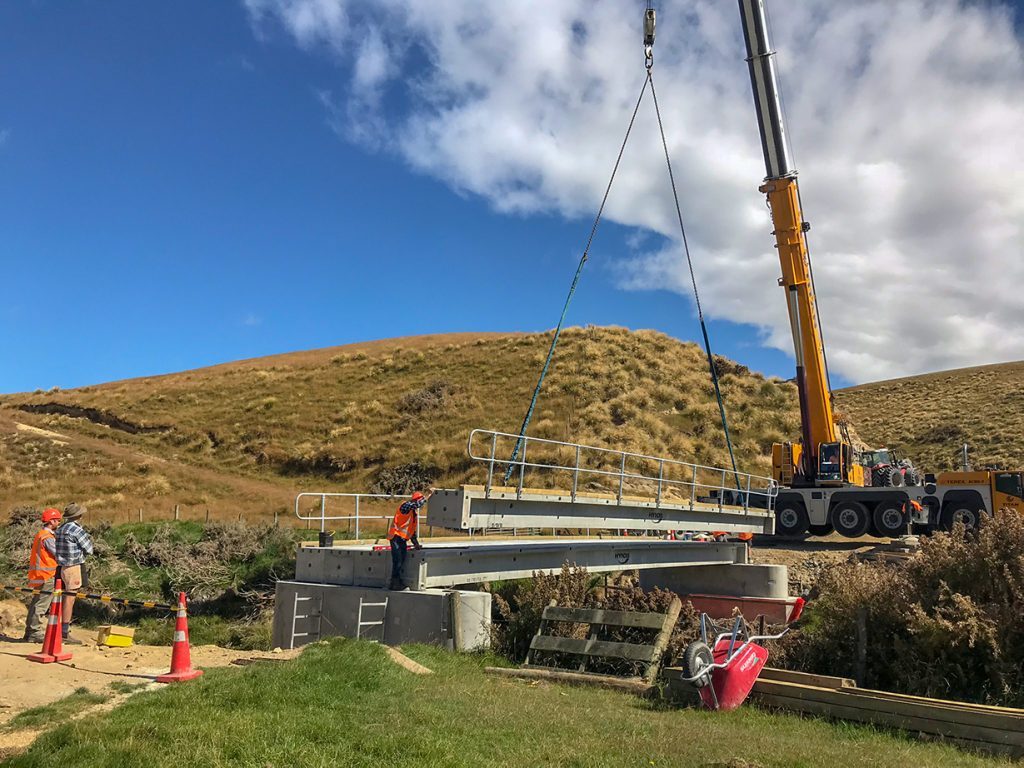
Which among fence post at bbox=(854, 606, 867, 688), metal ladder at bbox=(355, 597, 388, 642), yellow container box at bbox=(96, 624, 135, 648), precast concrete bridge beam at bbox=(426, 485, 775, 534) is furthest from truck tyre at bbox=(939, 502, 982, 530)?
yellow container box at bbox=(96, 624, 135, 648)

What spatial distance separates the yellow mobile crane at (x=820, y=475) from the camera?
851 inches

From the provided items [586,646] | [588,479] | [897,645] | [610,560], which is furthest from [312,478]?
[897,645]

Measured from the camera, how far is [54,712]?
23.1 feet

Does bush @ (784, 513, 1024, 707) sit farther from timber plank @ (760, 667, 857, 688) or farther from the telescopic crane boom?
the telescopic crane boom

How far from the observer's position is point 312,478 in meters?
40.7

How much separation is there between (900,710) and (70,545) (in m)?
10.2

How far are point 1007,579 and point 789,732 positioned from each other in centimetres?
381

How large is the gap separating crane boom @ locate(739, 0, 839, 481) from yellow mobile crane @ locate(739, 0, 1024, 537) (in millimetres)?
27

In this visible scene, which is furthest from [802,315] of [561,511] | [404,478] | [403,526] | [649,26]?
[404,478]

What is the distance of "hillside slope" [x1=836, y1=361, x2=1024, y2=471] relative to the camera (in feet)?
163

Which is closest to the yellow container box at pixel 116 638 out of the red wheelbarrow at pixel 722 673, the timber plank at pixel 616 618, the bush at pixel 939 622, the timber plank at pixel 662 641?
the timber plank at pixel 616 618

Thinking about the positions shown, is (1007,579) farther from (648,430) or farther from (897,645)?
(648,430)

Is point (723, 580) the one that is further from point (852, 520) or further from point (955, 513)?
point (955, 513)

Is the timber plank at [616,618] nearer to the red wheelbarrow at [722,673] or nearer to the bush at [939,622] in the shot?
the bush at [939,622]
